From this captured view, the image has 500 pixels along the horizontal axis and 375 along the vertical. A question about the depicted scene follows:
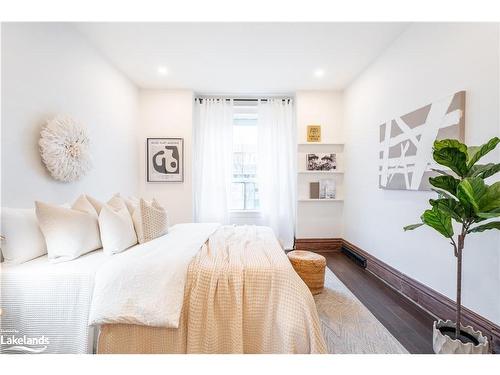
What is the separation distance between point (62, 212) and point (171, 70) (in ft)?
8.04

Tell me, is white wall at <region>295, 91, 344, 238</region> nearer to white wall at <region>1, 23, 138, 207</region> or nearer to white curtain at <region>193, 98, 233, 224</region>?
white curtain at <region>193, 98, 233, 224</region>

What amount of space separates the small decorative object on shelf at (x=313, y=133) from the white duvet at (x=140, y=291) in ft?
10.2

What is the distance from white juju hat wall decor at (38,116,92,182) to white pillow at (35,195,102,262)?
2.24 feet

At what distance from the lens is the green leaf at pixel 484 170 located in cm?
133

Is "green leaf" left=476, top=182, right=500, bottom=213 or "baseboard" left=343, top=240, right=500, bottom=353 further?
"baseboard" left=343, top=240, right=500, bottom=353

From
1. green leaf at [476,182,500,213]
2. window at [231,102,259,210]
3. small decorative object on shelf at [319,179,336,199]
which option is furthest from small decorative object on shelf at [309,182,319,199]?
green leaf at [476,182,500,213]

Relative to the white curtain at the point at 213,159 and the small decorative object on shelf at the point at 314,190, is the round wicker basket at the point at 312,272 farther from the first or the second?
the white curtain at the point at 213,159

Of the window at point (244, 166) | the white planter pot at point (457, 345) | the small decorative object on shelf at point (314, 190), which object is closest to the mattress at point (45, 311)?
the white planter pot at point (457, 345)

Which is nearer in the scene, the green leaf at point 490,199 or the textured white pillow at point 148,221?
the green leaf at point 490,199

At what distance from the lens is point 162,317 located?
1.34 metres

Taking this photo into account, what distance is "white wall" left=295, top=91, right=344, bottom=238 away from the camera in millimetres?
4031

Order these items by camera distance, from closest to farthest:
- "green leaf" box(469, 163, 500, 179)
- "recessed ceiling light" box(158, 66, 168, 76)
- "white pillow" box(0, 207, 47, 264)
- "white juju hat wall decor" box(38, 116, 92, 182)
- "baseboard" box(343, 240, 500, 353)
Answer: "green leaf" box(469, 163, 500, 179) → "white pillow" box(0, 207, 47, 264) → "baseboard" box(343, 240, 500, 353) → "white juju hat wall decor" box(38, 116, 92, 182) → "recessed ceiling light" box(158, 66, 168, 76)

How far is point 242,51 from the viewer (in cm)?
283
